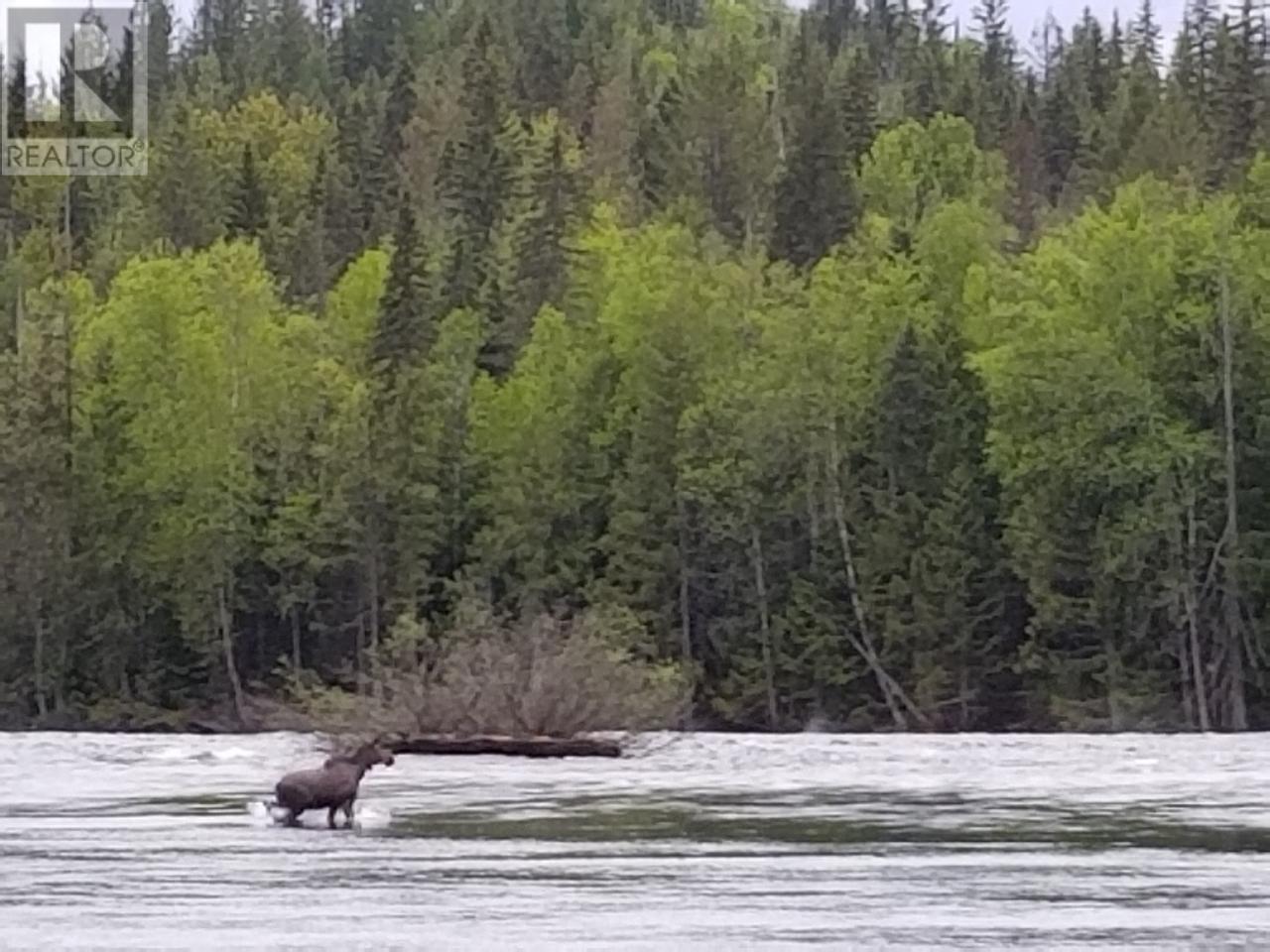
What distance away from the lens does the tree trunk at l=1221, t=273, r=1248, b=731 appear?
6662 centimetres

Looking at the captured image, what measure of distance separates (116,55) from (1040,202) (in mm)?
39398

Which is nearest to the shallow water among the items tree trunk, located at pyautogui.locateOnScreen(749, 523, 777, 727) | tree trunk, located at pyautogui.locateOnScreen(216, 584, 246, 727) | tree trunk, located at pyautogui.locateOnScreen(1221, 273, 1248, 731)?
tree trunk, located at pyautogui.locateOnScreen(1221, 273, 1248, 731)

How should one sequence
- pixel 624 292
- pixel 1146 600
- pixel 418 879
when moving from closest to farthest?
pixel 418 879
pixel 1146 600
pixel 624 292

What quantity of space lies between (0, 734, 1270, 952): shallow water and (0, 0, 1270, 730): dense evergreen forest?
28494 mm

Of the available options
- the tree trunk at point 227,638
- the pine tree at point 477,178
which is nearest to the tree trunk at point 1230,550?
the pine tree at point 477,178

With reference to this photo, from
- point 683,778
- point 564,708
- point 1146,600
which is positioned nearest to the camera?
point 683,778

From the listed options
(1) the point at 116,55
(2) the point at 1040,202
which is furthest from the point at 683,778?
(1) the point at 116,55

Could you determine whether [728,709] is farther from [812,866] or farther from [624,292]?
[812,866]

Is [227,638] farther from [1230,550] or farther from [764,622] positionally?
[1230,550]

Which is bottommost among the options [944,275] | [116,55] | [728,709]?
[728,709]

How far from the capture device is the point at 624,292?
242 ft

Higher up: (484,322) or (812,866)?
(484,322)

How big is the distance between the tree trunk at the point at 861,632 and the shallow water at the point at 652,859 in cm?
3286

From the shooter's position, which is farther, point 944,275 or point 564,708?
point 944,275
